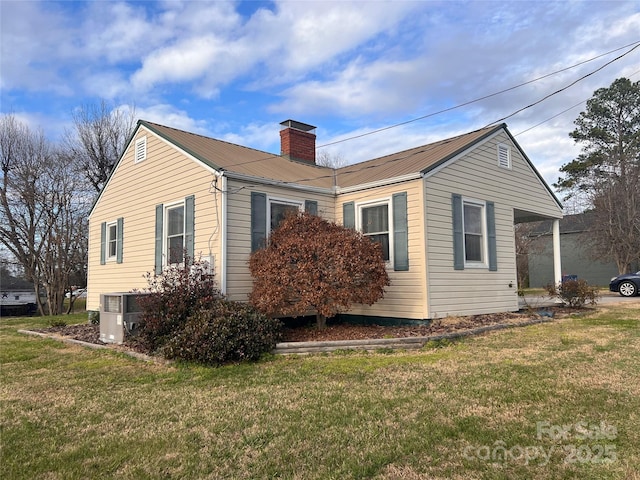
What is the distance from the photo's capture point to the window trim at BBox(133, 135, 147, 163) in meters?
11.7

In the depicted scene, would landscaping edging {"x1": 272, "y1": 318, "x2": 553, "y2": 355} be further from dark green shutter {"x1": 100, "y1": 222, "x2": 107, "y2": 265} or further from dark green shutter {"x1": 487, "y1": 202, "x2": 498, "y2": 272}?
dark green shutter {"x1": 100, "y1": 222, "x2": 107, "y2": 265}

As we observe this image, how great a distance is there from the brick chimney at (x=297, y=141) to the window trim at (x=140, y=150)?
3685mm

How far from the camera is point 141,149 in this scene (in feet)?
38.8

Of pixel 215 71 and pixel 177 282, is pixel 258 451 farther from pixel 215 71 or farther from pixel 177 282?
pixel 215 71

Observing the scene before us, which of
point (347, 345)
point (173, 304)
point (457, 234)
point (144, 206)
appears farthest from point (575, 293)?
point (144, 206)

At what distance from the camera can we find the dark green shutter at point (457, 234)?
32.3 ft

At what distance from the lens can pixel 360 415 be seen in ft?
13.4

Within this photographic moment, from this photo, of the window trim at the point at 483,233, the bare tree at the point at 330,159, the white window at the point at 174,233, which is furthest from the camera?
the bare tree at the point at 330,159

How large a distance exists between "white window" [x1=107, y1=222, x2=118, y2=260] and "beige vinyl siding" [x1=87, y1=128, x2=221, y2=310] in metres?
Answer: 0.20

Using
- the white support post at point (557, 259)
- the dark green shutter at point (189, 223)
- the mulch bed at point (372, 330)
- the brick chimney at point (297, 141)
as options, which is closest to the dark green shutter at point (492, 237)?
the mulch bed at point (372, 330)

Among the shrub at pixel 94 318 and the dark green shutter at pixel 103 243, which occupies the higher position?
the dark green shutter at pixel 103 243

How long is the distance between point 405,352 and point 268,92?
8.37m

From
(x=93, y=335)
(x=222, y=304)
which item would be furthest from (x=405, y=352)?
(x=93, y=335)

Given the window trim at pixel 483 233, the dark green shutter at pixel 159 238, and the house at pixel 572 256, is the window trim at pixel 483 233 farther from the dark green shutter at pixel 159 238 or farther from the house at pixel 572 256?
the house at pixel 572 256
